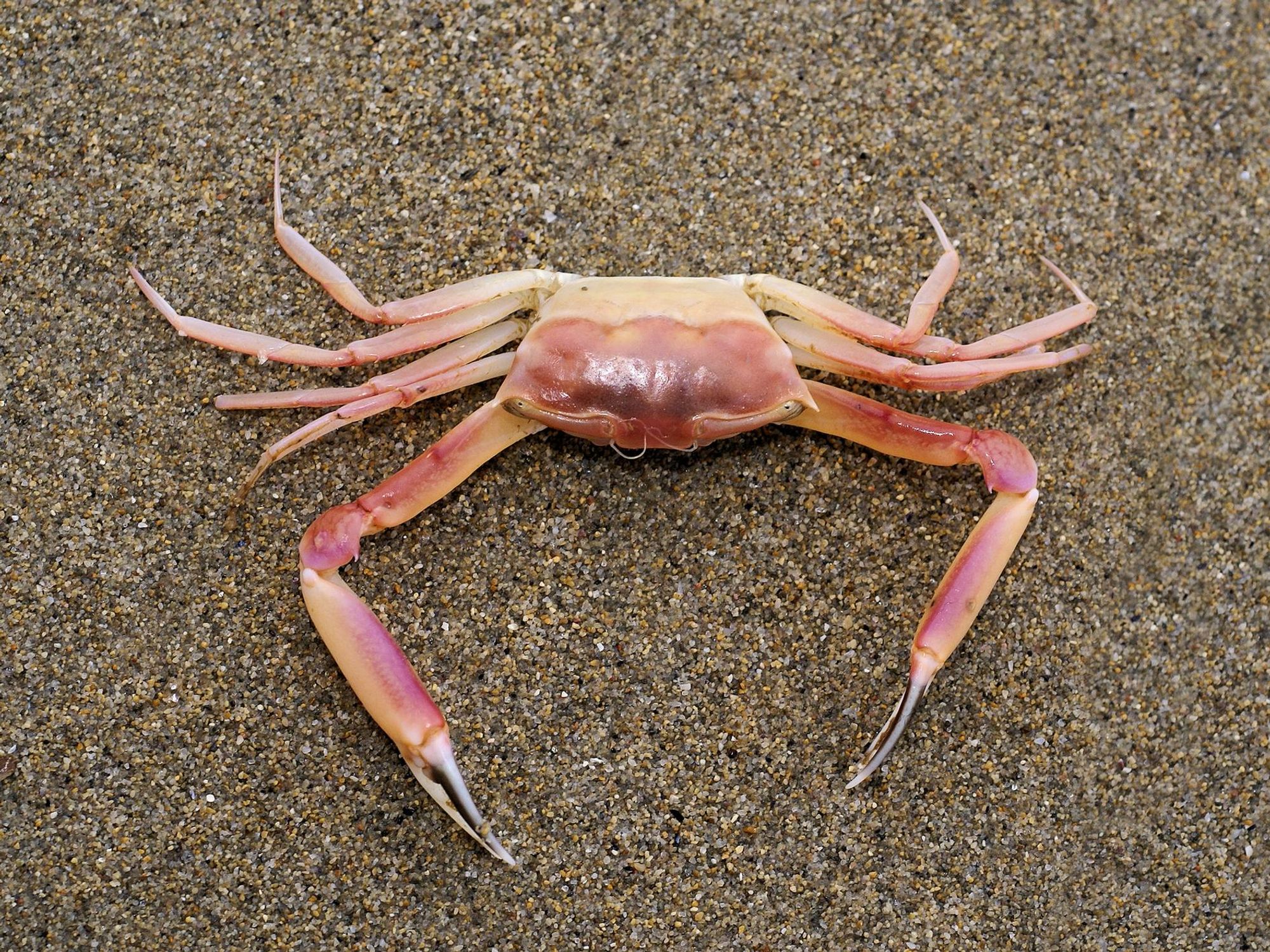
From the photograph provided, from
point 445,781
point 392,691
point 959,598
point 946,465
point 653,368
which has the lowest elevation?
point 445,781

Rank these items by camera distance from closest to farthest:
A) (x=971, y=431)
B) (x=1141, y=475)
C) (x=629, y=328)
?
(x=629, y=328) < (x=971, y=431) < (x=1141, y=475)

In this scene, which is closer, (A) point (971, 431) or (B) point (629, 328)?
(B) point (629, 328)

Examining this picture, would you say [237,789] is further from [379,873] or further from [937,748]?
[937,748]

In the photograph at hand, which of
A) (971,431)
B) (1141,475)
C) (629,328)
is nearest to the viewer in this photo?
(629,328)

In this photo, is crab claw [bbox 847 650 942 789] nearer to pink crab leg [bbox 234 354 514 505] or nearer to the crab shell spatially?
the crab shell

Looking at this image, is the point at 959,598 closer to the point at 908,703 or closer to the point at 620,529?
the point at 908,703

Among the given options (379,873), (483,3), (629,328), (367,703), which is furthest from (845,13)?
(379,873)

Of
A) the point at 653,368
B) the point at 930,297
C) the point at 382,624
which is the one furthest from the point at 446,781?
the point at 930,297
